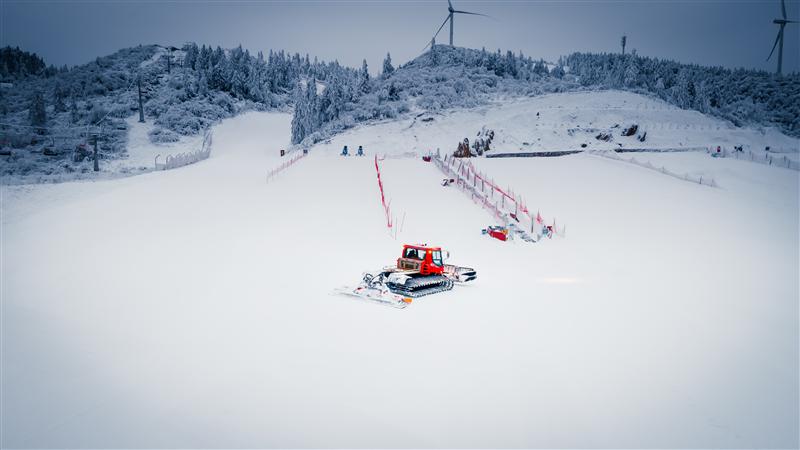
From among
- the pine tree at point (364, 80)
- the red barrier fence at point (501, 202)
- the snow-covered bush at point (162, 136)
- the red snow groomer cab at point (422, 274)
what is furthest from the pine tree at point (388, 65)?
the red snow groomer cab at point (422, 274)

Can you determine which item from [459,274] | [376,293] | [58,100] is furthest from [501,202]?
[58,100]

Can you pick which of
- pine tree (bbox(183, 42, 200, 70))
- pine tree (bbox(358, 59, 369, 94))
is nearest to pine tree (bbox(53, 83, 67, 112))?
pine tree (bbox(183, 42, 200, 70))

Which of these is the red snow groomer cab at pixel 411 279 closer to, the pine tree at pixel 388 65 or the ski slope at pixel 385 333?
the ski slope at pixel 385 333

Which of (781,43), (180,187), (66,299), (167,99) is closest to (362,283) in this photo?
(66,299)

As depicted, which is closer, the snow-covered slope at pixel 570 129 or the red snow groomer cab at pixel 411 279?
the red snow groomer cab at pixel 411 279

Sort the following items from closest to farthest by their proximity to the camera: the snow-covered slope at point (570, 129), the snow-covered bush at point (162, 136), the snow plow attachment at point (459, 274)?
the snow plow attachment at point (459, 274) < the snow-covered slope at point (570, 129) < the snow-covered bush at point (162, 136)

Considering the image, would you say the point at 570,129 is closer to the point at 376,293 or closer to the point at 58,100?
the point at 376,293

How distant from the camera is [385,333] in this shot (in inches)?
458

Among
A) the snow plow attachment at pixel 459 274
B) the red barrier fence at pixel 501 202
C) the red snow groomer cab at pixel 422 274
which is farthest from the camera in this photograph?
the red barrier fence at pixel 501 202

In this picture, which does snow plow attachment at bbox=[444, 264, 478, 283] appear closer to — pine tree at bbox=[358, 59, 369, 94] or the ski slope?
the ski slope

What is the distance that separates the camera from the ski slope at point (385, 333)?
8.32 meters

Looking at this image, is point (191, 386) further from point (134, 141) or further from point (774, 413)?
point (134, 141)

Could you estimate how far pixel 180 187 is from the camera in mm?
31250

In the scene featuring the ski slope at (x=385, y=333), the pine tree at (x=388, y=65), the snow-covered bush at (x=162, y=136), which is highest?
the pine tree at (x=388, y=65)
